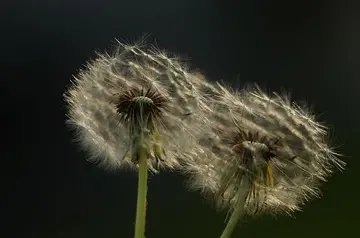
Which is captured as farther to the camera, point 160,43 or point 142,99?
point 160,43

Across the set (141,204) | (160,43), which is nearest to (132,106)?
(141,204)

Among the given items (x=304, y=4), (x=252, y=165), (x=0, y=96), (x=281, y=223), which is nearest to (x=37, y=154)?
(x=0, y=96)

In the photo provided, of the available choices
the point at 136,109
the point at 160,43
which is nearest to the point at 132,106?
the point at 136,109

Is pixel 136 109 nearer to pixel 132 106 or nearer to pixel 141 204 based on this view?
pixel 132 106

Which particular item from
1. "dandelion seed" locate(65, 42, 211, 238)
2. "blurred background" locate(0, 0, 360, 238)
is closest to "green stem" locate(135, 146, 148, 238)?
"dandelion seed" locate(65, 42, 211, 238)

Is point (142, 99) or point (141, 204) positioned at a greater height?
point (142, 99)

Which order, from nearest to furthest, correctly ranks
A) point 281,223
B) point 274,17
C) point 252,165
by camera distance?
point 252,165
point 281,223
point 274,17

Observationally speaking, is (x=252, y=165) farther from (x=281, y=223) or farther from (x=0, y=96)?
(x=0, y=96)

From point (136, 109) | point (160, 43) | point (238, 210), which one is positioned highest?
point (160, 43)
